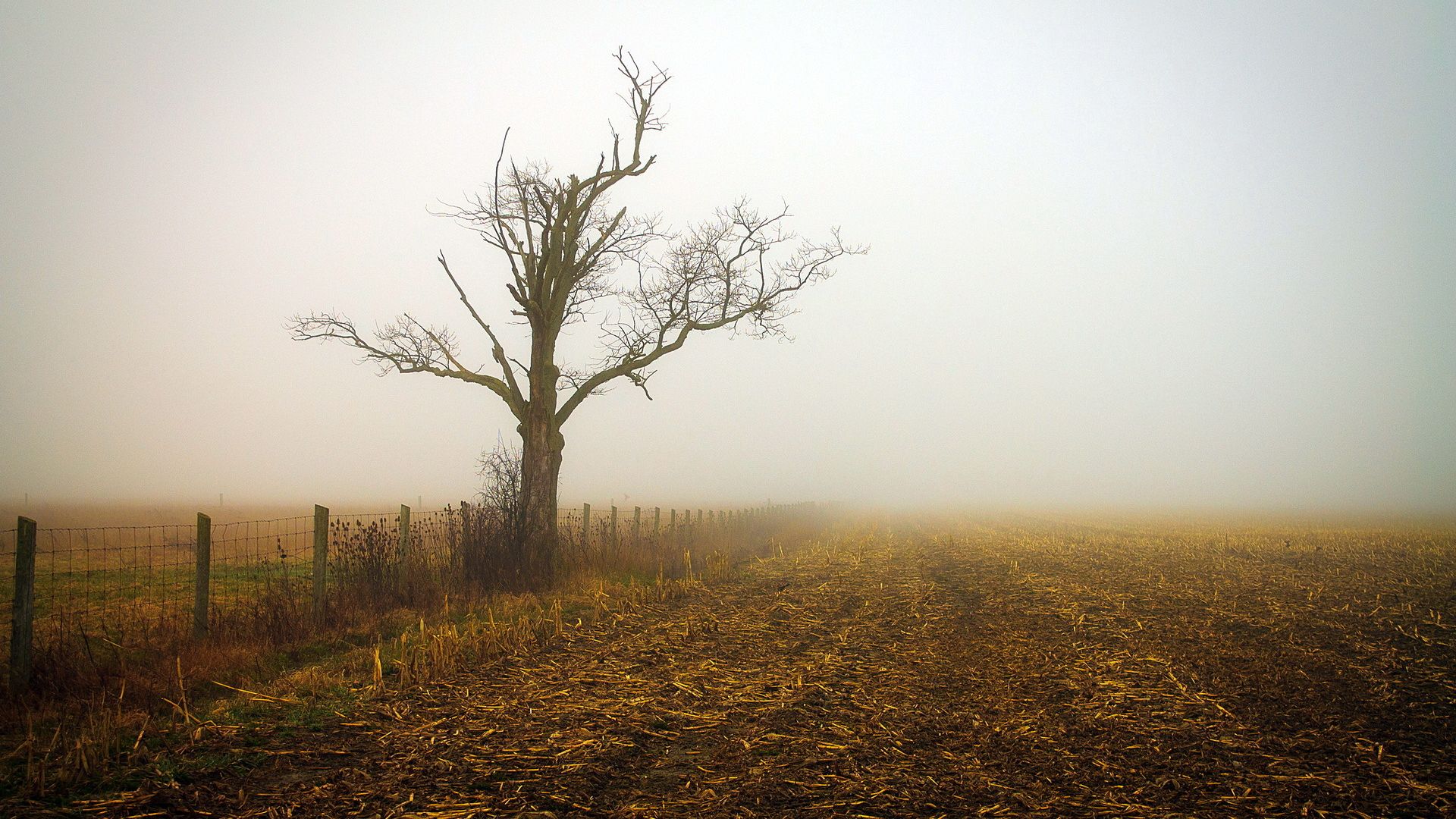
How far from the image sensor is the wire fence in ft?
23.0

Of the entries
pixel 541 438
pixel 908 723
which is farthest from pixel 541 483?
pixel 908 723

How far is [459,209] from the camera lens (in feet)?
54.3

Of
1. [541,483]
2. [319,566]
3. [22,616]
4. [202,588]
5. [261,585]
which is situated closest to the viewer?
[22,616]

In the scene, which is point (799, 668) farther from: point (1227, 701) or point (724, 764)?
point (1227, 701)

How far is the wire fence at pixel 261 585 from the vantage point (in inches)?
276

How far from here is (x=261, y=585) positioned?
12.7m

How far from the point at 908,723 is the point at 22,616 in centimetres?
744

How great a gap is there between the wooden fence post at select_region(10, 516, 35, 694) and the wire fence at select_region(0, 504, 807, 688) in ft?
0.05

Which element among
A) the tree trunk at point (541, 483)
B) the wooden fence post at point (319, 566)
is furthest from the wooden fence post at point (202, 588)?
the tree trunk at point (541, 483)

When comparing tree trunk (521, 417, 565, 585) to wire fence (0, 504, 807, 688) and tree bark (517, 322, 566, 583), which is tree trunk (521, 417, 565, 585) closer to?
tree bark (517, 322, 566, 583)

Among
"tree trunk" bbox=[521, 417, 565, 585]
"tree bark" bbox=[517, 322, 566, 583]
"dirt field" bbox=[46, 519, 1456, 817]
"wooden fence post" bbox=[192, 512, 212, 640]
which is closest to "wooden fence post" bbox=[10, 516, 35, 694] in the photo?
"wooden fence post" bbox=[192, 512, 212, 640]

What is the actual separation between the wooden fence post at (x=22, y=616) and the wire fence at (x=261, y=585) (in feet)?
0.05

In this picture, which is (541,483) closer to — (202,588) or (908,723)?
(202,588)

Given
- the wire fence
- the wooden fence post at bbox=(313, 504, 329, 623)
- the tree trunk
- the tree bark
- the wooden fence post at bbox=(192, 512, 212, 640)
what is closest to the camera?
the wire fence
